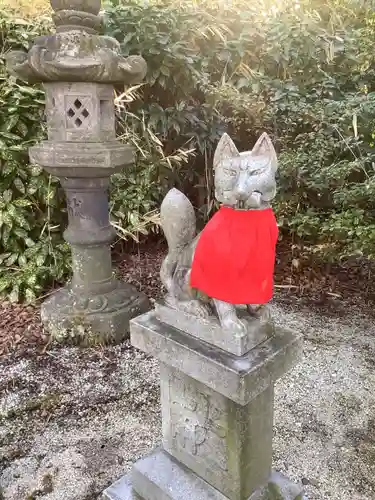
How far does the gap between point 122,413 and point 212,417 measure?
1.20 m

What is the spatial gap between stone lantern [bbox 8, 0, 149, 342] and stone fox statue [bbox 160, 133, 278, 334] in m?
1.67

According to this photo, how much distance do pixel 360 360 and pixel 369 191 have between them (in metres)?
1.34

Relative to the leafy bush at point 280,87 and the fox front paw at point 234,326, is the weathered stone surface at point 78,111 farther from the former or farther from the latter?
the fox front paw at point 234,326

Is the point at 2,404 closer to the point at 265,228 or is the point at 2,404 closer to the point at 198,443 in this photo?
the point at 198,443

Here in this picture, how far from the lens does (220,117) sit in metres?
4.77

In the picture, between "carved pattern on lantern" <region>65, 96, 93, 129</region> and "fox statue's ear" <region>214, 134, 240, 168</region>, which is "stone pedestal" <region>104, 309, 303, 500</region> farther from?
"carved pattern on lantern" <region>65, 96, 93, 129</region>

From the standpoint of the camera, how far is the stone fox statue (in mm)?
1412

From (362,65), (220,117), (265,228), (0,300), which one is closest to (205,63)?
(220,117)

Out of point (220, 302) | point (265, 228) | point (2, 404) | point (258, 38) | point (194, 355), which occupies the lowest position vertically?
point (2, 404)

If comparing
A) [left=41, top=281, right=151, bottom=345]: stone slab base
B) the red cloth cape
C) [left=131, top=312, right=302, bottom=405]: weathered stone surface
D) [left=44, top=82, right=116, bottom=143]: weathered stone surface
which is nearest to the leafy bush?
[left=44, top=82, right=116, bottom=143]: weathered stone surface

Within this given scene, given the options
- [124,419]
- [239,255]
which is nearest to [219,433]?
[239,255]

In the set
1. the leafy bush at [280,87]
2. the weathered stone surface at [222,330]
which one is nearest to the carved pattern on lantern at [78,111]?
the leafy bush at [280,87]

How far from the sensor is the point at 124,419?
2.68m

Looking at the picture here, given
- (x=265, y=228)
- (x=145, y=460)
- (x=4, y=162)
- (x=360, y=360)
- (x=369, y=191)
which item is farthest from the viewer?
(x=4, y=162)
